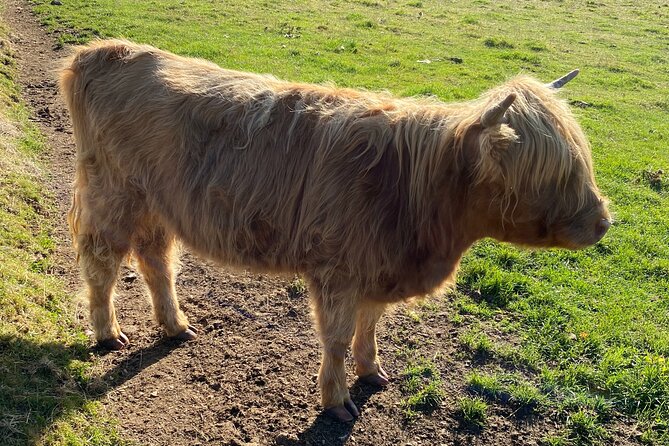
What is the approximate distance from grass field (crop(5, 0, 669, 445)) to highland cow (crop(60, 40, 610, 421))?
3.95 ft

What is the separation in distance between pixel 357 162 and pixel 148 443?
2274 millimetres

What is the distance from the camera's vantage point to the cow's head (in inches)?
112

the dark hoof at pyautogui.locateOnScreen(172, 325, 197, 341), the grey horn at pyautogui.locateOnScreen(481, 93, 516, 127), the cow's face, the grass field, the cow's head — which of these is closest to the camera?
the grey horn at pyautogui.locateOnScreen(481, 93, 516, 127)

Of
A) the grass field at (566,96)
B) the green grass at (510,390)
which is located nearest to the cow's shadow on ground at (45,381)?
the grass field at (566,96)

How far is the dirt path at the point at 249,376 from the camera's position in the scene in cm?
383

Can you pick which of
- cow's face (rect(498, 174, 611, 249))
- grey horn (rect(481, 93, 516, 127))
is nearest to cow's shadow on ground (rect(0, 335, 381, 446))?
cow's face (rect(498, 174, 611, 249))

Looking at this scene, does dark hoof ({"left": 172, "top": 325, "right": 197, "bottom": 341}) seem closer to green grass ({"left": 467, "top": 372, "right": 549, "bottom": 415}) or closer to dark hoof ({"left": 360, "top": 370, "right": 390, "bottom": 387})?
dark hoof ({"left": 360, "top": 370, "right": 390, "bottom": 387})

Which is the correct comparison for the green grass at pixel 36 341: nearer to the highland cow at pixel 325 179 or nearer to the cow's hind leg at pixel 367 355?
the highland cow at pixel 325 179

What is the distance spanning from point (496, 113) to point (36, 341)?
3.54 m

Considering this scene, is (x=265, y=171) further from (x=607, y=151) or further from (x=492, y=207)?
(x=607, y=151)

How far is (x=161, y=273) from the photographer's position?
4.50 meters

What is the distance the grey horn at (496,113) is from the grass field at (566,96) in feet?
7.35

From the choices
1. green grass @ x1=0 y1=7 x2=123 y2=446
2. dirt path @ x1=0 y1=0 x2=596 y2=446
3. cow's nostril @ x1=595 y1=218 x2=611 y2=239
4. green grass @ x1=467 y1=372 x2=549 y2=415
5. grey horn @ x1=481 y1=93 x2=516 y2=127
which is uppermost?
grey horn @ x1=481 y1=93 x2=516 y2=127

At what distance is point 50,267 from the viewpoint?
514 centimetres
